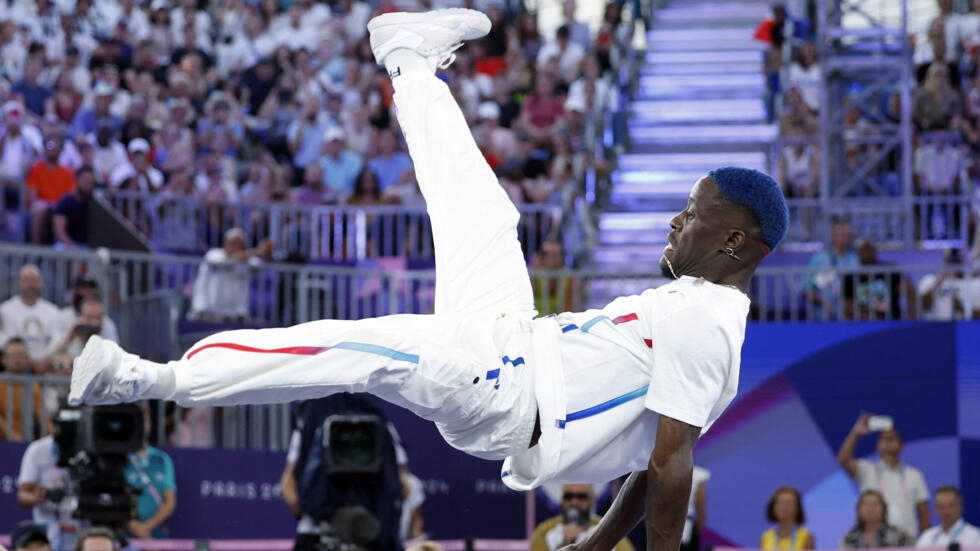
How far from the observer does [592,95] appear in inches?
570

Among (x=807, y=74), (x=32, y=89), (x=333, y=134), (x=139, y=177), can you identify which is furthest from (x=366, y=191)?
(x=807, y=74)

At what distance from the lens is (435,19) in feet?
17.3

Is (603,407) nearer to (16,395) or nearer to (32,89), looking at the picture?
(16,395)

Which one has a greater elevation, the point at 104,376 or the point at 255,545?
the point at 104,376

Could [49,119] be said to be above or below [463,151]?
above

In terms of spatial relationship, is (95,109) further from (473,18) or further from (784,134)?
(473,18)

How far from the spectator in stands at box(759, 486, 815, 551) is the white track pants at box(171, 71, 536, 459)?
501 cm

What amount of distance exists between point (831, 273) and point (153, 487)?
16.3ft

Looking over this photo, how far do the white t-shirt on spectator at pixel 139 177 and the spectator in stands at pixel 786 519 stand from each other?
610cm

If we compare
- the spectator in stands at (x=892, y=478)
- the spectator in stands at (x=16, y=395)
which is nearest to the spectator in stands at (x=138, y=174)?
the spectator in stands at (x=16, y=395)

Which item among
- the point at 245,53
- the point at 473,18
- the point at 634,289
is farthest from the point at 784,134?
the point at 473,18

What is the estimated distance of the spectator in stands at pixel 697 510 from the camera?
873cm

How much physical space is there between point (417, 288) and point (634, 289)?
64.2 inches

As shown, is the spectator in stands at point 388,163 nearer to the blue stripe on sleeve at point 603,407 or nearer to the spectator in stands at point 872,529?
the spectator in stands at point 872,529
